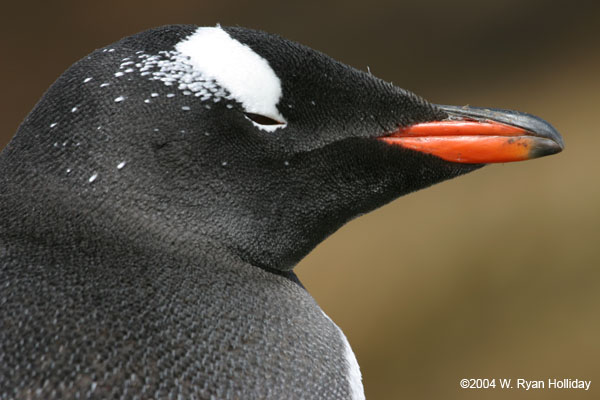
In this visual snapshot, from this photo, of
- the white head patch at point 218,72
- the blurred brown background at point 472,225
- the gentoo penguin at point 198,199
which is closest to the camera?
the gentoo penguin at point 198,199

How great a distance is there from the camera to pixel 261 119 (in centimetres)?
68

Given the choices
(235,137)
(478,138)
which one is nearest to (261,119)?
(235,137)

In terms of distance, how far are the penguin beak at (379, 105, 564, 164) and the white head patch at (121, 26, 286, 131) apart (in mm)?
134

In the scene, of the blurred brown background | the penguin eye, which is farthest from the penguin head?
the blurred brown background

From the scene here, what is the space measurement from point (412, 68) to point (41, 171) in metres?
1.97

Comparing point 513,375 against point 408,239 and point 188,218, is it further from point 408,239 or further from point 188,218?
point 188,218

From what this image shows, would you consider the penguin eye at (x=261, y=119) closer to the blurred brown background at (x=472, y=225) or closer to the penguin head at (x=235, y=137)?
the penguin head at (x=235, y=137)

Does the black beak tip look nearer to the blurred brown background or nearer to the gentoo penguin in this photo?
the gentoo penguin

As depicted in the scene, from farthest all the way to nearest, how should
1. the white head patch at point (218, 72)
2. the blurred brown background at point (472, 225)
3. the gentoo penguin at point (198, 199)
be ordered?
the blurred brown background at point (472, 225), the white head patch at point (218, 72), the gentoo penguin at point (198, 199)

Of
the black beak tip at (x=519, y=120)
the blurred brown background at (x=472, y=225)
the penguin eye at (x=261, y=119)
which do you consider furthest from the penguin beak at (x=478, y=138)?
the blurred brown background at (x=472, y=225)

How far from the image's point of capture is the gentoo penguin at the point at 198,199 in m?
0.54

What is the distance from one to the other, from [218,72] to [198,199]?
0.39ft

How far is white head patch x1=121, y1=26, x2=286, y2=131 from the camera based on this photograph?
2.13 feet

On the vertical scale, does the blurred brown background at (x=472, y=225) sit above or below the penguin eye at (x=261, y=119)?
below
